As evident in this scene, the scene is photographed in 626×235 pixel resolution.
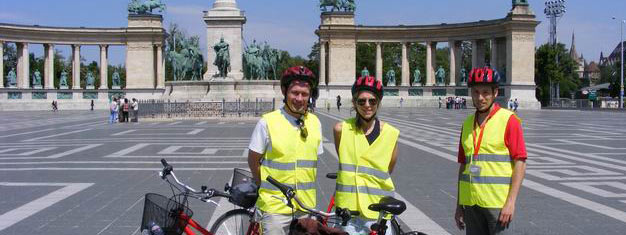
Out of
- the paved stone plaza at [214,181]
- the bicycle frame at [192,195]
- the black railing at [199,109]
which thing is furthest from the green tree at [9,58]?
the bicycle frame at [192,195]

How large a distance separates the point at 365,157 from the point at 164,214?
1.63 metres

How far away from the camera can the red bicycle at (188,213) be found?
5.05 meters

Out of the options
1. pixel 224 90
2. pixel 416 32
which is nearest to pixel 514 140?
pixel 224 90

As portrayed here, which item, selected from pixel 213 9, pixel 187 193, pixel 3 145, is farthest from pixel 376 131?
pixel 213 9

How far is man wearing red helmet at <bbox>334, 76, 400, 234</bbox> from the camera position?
4.89 metres

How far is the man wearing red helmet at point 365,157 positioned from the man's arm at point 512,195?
0.83m

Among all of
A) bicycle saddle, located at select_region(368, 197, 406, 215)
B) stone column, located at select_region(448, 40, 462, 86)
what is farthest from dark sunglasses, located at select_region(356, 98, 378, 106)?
stone column, located at select_region(448, 40, 462, 86)

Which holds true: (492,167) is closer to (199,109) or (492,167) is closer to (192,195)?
(192,195)

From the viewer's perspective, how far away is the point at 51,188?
464 inches

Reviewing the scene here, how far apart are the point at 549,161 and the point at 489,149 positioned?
12415mm

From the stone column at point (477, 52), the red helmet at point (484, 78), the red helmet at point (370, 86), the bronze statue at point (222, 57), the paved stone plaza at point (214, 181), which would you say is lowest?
the paved stone plaza at point (214, 181)

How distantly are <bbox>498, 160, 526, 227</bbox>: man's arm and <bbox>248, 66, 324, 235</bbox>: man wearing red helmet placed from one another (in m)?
1.41

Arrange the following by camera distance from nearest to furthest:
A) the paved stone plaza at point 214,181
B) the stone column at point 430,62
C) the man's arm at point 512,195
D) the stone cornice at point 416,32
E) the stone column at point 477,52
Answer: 1. the man's arm at point 512,195
2. the paved stone plaza at point 214,181
3. the stone cornice at point 416,32
4. the stone column at point 477,52
5. the stone column at point 430,62

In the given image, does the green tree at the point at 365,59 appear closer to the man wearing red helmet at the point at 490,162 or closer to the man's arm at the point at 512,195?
the man wearing red helmet at the point at 490,162
